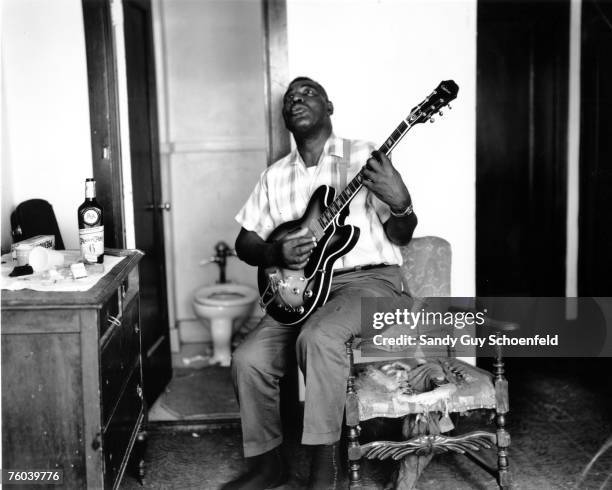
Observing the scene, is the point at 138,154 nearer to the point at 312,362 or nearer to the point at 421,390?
the point at 312,362

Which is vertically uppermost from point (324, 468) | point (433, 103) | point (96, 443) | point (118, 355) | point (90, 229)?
point (433, 103)

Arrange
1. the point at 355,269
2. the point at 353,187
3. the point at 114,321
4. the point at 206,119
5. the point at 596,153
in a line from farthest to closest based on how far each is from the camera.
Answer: the point at 206,119, the point at 596,153, the point at 355,269, the point at 353,187, the point at 114,321

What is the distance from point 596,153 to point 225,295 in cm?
227

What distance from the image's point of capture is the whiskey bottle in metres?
2.21

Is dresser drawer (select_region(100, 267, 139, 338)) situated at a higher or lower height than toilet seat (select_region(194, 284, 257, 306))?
higher

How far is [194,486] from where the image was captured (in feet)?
8.36

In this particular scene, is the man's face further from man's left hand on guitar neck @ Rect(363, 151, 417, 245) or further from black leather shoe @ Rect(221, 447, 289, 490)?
black leather shoe @ Rect(221, 447, 289, 490)

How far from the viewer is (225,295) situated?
13.8ft

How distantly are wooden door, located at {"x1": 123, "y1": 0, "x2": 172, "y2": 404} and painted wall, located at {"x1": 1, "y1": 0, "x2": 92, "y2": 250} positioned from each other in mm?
245

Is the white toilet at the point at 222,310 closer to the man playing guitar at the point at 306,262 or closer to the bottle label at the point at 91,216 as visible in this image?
the man playing guitar at the point at 306,262

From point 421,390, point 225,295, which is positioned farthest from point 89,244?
point 225,295

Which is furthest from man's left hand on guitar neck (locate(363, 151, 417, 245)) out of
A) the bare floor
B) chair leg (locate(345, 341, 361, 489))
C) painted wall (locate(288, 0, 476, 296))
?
the bare floor

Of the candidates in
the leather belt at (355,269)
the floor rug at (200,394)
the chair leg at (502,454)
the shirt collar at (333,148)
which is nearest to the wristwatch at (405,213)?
the leather belt at (355,269)

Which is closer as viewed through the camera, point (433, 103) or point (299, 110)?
point (433, 103)
